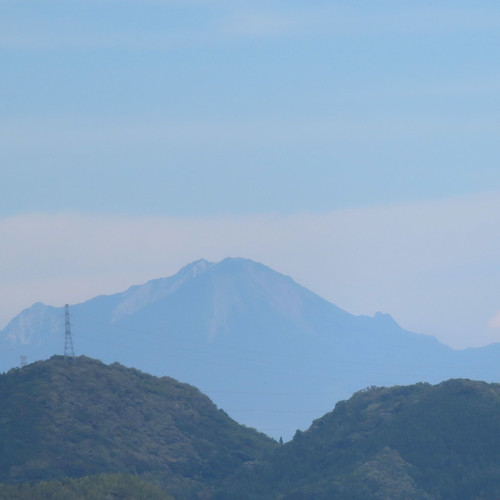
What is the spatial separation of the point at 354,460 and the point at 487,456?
14610 mm

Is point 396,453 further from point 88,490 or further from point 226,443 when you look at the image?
point 88,490

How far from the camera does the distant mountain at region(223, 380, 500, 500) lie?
348 ft

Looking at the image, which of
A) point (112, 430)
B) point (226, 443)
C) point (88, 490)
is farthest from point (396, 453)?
point (88, 490)

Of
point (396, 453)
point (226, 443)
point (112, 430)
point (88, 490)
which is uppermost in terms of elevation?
point (112, 430)

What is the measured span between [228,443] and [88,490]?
46337mm

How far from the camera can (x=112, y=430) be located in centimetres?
12644

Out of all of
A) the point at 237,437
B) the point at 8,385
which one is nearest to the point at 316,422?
the point at 237,437

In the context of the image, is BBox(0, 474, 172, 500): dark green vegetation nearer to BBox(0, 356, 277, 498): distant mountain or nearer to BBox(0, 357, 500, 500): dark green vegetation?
BBox(0, 357, 500, 500): dark green vegetation

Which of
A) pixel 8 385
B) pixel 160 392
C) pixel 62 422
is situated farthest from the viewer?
pixel 160 392

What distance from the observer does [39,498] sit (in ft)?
286

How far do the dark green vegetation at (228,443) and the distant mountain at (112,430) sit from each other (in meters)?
0.18

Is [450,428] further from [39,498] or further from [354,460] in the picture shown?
[39,498]

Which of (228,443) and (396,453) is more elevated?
(228,443)

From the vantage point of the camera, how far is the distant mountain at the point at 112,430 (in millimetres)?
114562
